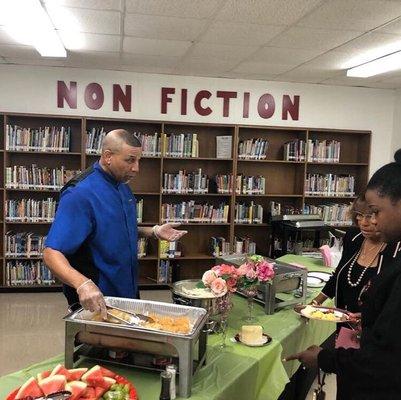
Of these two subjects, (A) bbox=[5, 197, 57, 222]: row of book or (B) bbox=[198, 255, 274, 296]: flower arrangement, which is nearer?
(B) bbox=[198, 255, 274, 296]: flower arrangement

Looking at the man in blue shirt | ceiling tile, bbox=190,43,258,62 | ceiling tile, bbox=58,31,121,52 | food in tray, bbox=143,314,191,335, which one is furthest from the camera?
ceiling tile, bbox=190,43,258,62

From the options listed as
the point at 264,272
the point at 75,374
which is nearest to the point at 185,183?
the point at 264,272

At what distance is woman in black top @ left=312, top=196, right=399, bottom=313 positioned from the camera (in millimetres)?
2119

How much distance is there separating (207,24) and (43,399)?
112 inches

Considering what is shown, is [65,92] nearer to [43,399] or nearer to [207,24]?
[207,24]

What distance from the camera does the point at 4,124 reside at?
15.7ft

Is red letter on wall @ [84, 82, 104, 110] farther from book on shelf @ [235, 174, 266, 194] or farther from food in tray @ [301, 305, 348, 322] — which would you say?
food in tray @ [301, 305, 348, 322]

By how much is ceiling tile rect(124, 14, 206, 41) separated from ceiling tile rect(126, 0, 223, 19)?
102mm

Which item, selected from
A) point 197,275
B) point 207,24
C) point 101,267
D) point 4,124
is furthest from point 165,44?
point 197,275

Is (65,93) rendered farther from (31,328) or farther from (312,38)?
(312,38)

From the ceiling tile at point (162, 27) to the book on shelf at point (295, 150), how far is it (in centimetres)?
226

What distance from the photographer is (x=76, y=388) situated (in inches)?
50.8

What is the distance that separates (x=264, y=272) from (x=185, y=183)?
3.23 metres

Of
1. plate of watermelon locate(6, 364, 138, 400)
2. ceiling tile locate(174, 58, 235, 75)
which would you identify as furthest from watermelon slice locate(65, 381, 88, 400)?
ceiling tile locate(174, 58, 235, 75)
